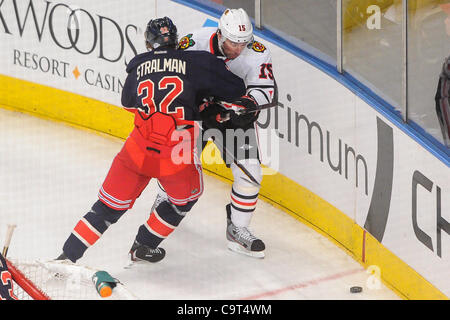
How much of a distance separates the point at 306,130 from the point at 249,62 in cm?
63

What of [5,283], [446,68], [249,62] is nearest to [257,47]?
[249,62]

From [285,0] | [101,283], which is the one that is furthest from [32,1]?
[101,283]

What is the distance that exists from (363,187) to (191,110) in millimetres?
1004

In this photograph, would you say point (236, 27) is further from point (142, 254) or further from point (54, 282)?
point (54, 282)

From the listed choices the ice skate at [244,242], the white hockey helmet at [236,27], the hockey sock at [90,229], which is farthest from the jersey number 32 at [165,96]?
the ice skate at [244,242]

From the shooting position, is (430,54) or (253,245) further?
(253,245)

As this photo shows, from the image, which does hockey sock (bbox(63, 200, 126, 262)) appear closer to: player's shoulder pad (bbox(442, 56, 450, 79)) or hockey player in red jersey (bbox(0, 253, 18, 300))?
hockey player in red jersey (bbox(0, 253, 18, 300))

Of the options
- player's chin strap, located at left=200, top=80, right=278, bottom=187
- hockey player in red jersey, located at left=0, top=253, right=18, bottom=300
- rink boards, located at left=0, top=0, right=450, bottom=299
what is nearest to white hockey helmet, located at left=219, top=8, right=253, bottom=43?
player's chin strap, located at left=200, top=80, right=278, bottom=187

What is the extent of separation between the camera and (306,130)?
598 cm

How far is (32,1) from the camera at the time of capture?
7.17m

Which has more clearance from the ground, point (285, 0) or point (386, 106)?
point (285, 0)

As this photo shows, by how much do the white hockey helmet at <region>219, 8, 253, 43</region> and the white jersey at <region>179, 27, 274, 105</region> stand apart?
7.5 inches

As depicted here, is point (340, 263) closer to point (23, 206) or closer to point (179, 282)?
point (179, 282)

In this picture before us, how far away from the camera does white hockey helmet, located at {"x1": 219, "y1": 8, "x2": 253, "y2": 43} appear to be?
17.5ft
